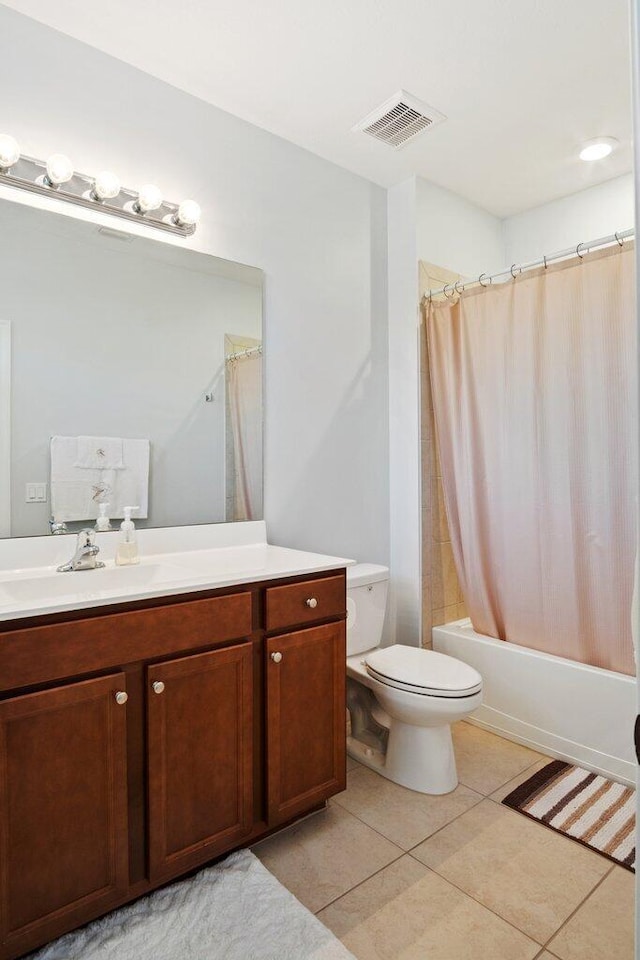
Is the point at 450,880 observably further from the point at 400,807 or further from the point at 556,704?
the point at 556,704

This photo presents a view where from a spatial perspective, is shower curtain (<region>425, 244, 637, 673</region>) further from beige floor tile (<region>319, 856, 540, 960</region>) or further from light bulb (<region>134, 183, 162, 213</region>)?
light bulb (<region>134, 183, 162, 213</region>)

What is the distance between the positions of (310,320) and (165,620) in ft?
4.93

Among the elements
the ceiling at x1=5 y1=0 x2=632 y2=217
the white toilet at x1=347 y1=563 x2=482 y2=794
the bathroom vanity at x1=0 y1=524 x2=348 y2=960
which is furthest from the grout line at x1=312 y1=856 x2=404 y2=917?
the ceiling at x1=5 y1=0 x2=632 y2=217

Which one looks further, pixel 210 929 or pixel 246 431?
pixel 246 431

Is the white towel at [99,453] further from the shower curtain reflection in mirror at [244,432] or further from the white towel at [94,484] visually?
the shower curtain reflection in mirror at [244,432]

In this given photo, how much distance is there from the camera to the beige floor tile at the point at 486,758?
6.98ft

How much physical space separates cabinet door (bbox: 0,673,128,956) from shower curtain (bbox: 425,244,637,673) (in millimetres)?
1731

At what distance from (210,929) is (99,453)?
1.37 meters

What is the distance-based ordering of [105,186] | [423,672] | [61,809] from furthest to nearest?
[423,672]
[105,186]
[61,809]

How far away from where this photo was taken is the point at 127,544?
181 cm

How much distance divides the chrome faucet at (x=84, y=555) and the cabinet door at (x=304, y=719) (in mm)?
591

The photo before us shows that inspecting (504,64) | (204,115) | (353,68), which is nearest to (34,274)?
(204,115)

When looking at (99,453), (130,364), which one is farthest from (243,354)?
(99,453)

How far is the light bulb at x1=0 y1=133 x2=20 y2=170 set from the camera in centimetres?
162
